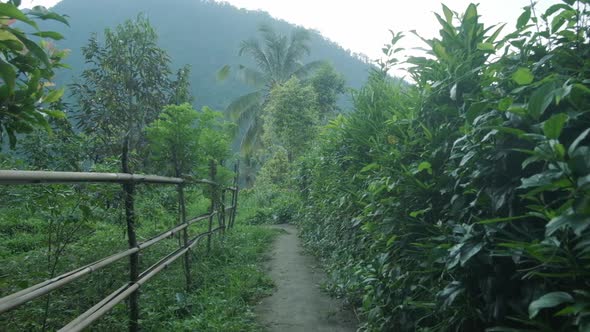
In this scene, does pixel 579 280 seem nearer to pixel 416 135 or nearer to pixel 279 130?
pixel 416 135

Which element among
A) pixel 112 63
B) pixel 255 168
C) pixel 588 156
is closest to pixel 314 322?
pixel 588 156

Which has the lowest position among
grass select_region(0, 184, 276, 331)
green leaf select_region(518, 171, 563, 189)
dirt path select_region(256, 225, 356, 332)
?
dirt path select_region(256, 225, 356, 332)

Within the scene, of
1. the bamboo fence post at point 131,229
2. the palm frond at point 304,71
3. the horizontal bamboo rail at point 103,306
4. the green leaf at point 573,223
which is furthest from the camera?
the palm frond at point 304,71

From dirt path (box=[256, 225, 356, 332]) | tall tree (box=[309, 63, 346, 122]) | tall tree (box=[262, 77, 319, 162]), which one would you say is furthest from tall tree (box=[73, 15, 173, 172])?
tall tree (box=[309, 63, 346, 122])

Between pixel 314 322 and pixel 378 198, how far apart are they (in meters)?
1.46

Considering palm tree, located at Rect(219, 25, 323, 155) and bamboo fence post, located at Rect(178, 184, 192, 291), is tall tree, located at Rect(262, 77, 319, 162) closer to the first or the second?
palm tree, located at Rect(219, 25, 323, 155)

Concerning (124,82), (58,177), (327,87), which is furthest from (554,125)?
(327,87)

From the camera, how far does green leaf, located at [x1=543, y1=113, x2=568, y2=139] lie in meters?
1.04

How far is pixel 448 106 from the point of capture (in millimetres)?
2162

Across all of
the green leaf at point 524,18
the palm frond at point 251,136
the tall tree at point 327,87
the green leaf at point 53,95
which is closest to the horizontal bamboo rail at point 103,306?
the green leaf at point 53,95

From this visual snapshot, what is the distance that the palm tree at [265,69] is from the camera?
21.4 metres

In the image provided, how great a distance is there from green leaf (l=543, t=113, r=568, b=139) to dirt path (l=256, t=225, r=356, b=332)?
8.60ft

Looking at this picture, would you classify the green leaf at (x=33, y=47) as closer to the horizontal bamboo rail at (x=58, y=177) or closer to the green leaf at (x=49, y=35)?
the green leaf at (x=49, y=35)

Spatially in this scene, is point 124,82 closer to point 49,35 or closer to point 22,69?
point 22,69
